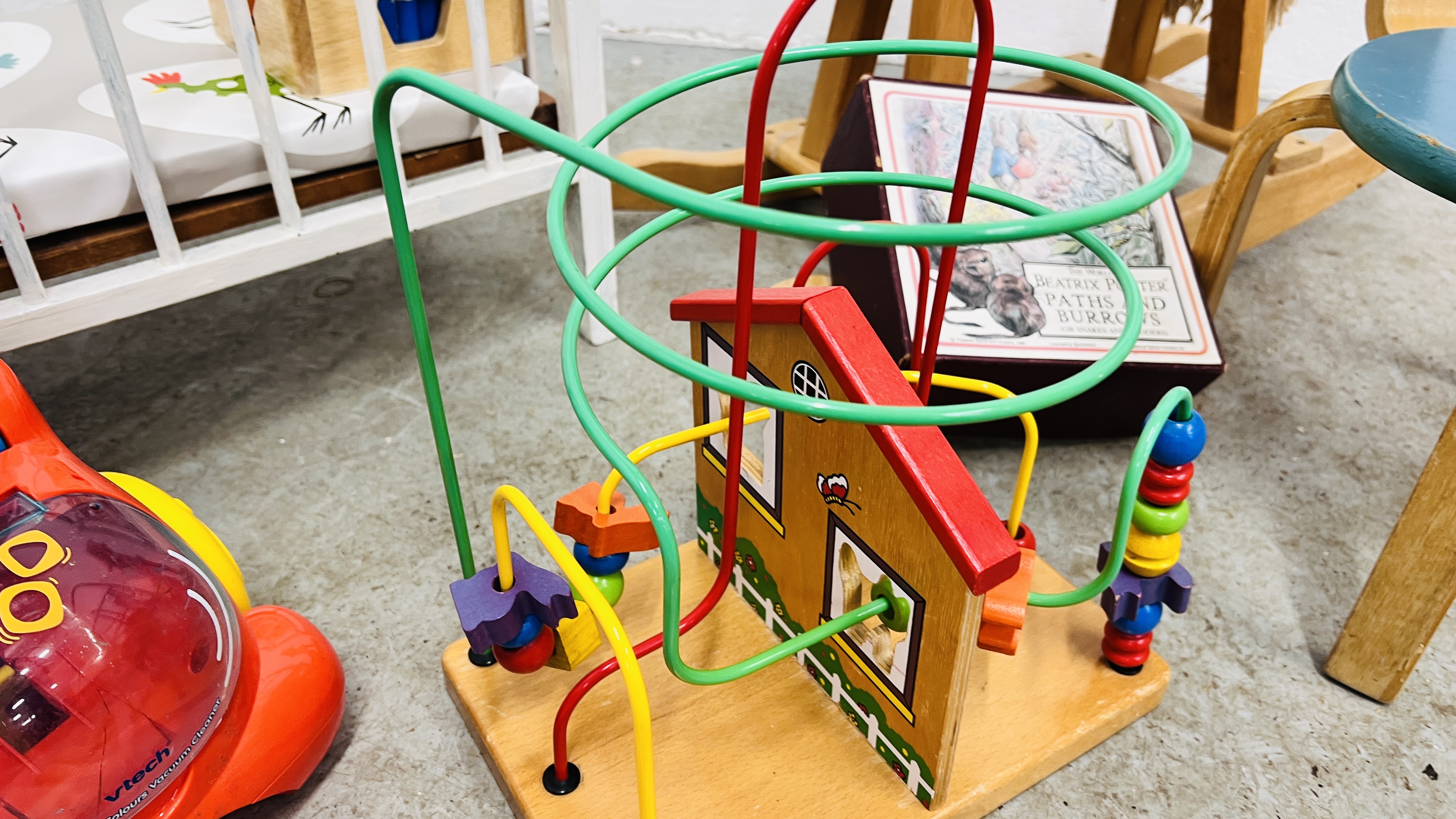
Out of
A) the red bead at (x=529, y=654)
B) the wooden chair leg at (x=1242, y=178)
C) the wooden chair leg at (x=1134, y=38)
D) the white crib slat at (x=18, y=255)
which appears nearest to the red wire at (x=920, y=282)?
the red bead at (x=529, y=654)

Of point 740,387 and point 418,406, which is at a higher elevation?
point 740,387

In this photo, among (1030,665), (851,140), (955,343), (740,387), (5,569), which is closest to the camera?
(740,387)

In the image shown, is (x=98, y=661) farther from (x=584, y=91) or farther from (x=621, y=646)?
(x=584, y=91)

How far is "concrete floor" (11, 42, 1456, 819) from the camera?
2.59 ft

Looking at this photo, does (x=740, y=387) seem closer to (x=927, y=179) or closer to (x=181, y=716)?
(x=927, y=179)

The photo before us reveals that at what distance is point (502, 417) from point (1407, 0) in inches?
42.8

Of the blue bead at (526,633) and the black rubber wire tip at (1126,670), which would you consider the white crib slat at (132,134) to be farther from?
the black rubber wire tip at (1126,670)

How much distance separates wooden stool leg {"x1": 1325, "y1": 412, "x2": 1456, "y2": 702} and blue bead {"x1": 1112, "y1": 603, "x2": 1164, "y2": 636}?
196 mm

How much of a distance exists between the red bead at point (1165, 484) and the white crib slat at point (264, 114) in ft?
2.65

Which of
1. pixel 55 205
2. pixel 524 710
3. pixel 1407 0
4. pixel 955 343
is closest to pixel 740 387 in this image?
pixel 524 710

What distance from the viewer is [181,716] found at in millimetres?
624

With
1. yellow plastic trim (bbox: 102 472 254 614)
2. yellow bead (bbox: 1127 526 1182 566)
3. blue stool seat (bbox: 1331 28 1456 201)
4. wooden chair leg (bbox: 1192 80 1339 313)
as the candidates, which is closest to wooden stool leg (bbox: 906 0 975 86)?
wooden chair leg (bbox: 1192 80 1339 313)

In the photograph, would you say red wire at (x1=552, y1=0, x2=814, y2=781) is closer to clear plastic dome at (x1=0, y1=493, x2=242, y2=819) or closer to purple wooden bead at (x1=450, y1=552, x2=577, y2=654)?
purple wooden bead at (x1=450, y1=552, x2=577, y2=654)

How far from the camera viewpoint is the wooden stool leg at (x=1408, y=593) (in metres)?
0.74
